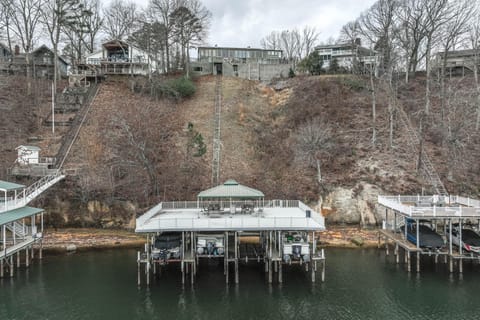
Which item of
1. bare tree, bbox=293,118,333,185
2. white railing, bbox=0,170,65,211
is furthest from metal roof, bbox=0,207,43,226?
bare tree, bbox=293,118,333,185

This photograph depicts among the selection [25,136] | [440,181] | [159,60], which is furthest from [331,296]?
[159,60]

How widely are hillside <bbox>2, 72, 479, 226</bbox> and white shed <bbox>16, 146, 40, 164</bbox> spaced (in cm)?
254

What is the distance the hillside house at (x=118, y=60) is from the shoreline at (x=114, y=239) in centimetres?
3265

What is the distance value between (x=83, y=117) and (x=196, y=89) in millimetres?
18665

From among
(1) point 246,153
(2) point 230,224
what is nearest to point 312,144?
(1) point 246,153

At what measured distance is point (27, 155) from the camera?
34.9m

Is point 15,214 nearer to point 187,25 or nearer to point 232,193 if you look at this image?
point 232,193

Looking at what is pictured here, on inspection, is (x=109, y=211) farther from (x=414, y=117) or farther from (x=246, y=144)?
(x=414, y=117)

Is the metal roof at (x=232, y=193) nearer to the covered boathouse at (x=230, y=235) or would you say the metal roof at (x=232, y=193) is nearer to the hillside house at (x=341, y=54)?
the covered boathouse at (x=230, y=235)

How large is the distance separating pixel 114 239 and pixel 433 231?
2694cm

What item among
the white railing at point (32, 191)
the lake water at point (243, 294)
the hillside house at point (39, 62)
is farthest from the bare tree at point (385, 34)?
the hillside house at point (39, 62)

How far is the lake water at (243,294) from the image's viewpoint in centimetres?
1791

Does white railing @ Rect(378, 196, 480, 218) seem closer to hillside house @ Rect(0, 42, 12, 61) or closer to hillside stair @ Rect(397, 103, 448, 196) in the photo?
hillside stair @ Rect(397, 103, 448, 196)

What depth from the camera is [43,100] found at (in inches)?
1919
